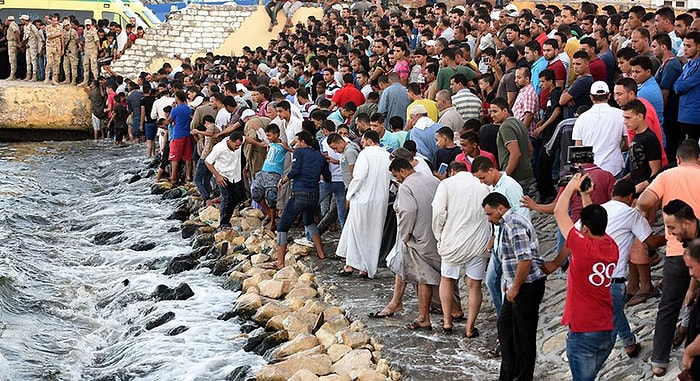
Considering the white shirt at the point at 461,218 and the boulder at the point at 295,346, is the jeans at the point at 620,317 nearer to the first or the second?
the white shirt at the point at 461,218

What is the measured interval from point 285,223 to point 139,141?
46.0ft

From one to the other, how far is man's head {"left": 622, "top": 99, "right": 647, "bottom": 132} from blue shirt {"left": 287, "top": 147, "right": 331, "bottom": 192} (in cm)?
471

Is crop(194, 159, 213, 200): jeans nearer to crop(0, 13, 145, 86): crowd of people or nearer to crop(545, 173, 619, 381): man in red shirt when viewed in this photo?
crop(545, 173, 619, 381): man in red shirt

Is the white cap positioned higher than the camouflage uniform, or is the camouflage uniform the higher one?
the camouflage uniform

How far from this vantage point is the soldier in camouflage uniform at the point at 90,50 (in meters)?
27.5

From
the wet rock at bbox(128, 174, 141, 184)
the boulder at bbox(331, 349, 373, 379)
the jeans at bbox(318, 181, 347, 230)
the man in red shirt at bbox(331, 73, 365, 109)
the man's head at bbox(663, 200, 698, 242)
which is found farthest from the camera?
the wet rock at bbox(128, 174, 141, 184)

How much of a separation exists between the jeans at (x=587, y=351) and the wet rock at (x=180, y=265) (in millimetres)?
7948

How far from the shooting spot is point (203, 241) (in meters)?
15.2

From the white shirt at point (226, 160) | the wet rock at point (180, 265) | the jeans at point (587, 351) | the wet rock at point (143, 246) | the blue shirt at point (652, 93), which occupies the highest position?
the blue shirt at point (652, 93)

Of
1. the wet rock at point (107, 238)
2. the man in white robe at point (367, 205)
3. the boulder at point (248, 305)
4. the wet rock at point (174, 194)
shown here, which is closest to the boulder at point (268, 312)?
the boulder at point (248, 305)

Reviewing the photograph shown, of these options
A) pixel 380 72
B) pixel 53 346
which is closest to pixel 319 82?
pixel 380 72

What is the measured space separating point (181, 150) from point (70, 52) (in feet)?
35.7

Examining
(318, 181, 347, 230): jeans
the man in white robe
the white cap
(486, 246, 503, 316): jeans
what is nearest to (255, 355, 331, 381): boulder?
(486, 246, 503, 316): jeans

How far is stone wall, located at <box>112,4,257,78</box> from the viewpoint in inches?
1125
